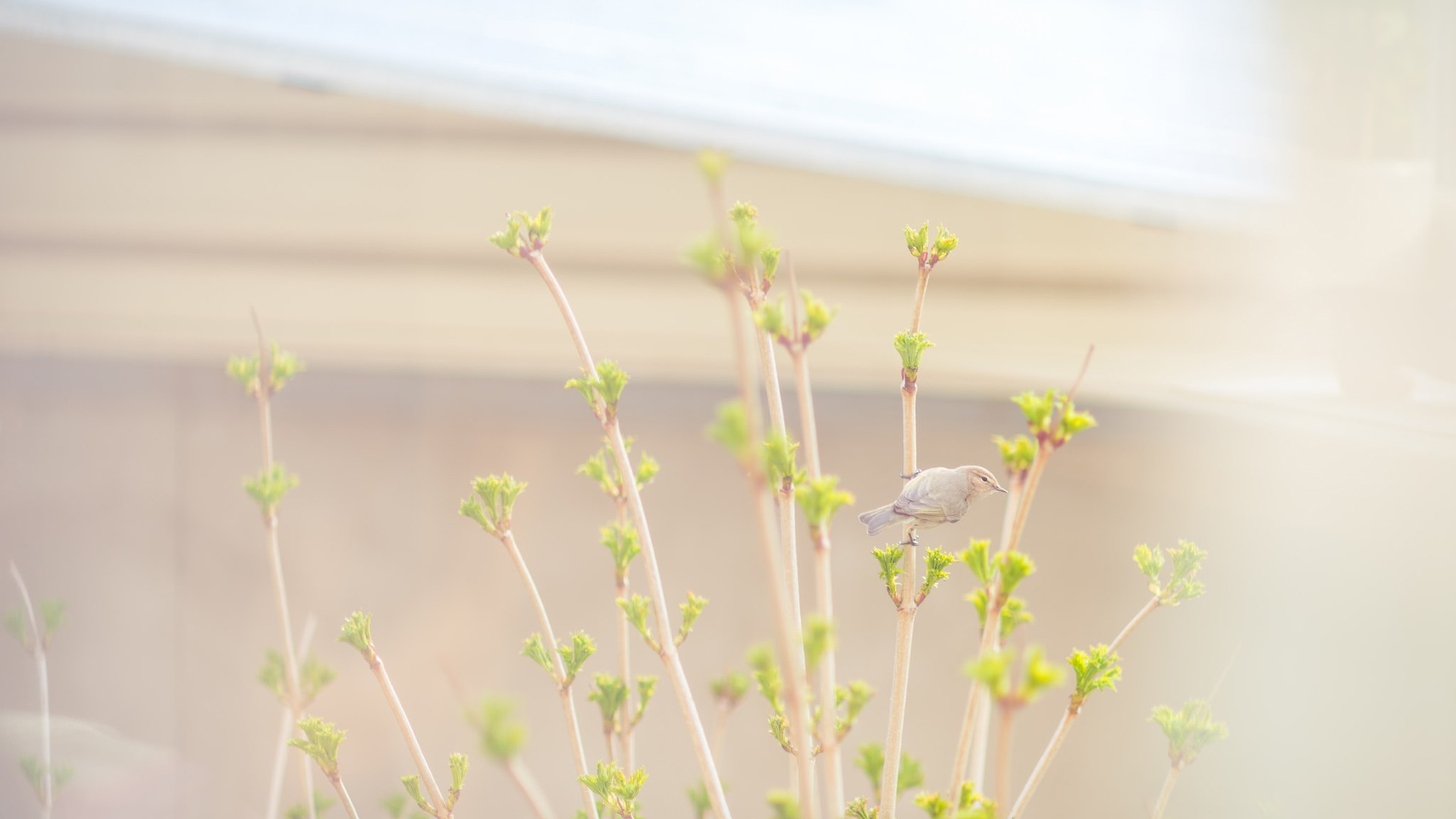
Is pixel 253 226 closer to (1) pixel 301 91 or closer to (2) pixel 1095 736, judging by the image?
(1) pixel 301 91

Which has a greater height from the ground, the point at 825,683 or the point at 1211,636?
the point at 1211,636

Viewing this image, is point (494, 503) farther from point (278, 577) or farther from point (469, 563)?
point (469, 563)

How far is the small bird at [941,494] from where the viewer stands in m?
0.28

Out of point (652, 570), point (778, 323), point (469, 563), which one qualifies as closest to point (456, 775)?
point (652, 570)

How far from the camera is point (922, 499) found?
0.28 meters

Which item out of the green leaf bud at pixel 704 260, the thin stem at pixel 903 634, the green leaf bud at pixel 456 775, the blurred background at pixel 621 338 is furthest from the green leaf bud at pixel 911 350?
→ the blurred background at pixel 621 338

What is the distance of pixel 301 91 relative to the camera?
1.00 metres

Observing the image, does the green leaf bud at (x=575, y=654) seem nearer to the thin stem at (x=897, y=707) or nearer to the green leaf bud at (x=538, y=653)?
the green leaf bud at (x=538, y=653)

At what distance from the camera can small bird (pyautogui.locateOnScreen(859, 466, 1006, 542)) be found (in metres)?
0.28

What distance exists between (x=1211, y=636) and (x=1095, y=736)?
0.46 ft

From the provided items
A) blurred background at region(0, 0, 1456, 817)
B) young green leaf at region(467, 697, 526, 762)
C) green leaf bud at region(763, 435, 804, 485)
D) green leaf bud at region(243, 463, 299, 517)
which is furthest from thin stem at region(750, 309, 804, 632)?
blurred background at region(0, 0, 1456, 817)

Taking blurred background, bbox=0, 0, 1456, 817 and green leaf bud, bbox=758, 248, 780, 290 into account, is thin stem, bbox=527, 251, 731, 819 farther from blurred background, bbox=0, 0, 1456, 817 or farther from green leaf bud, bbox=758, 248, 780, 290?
blurred background, bbox=0, 0, 1456, 817

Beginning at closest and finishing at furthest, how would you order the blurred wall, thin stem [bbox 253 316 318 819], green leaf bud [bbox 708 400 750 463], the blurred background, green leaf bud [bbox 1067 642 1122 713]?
green leaf bud [bbox 708 400 750 463]
green leaf bud [bbox 1067 642 1122 713]
thin stem [bbox 253 316 318 819]
the blurred background
the blurred wall

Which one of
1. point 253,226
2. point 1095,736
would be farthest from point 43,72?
point 1095,736
